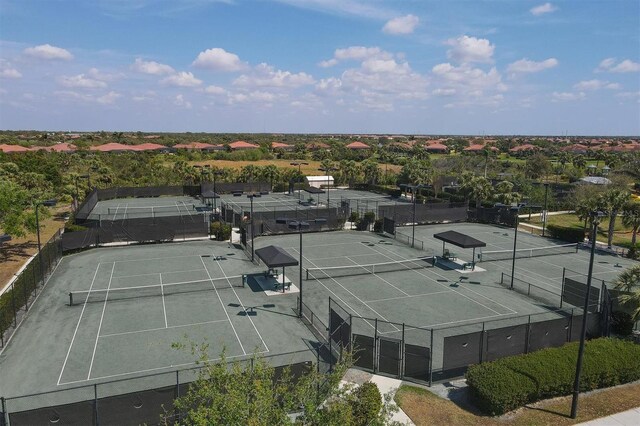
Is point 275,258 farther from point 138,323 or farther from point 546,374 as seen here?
point 546,374

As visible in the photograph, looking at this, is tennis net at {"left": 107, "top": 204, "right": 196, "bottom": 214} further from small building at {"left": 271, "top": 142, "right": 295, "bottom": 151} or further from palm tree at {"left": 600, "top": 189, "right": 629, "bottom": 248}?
small building at {"left": 271, "top": 142, "right": 295, "bottom": 151}

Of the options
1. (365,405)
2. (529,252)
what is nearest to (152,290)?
(365,405)

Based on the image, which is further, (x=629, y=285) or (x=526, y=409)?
(x=629, y=285)

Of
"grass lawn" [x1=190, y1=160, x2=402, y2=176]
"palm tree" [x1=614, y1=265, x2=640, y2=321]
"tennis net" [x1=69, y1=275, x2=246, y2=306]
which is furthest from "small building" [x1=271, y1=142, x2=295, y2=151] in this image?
"palm tree" [x1=614, y1=265, x2=640, y2=321]

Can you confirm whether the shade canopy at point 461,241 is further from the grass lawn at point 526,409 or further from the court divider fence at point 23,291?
the court divider fence at point 23,291

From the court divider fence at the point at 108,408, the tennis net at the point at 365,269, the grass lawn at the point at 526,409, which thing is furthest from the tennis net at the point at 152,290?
the grass lawn at the point at 526,409

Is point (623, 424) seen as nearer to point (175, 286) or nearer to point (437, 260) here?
point (437, 260)

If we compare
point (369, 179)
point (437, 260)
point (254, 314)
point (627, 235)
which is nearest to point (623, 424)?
point (254, 314)
